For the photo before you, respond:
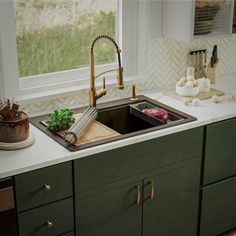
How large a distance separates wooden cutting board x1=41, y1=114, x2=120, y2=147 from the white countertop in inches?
3.4

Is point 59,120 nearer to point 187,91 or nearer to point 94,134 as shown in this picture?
point 94,134

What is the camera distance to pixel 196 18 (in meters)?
3.16

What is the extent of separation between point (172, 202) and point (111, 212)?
0.44m

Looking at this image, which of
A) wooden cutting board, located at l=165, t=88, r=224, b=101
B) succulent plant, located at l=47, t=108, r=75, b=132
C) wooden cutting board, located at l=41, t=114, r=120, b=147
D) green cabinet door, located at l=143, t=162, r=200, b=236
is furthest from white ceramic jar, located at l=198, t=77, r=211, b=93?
succulent plant, located at l=47, t=108, r=75, b=132

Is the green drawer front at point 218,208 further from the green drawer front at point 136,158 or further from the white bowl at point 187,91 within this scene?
the white bowl at point 187,91

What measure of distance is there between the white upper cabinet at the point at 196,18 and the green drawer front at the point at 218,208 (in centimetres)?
93

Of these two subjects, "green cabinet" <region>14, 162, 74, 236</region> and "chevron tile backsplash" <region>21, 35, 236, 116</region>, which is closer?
"green cabinet" <region>14, 162, 74, 236</region>

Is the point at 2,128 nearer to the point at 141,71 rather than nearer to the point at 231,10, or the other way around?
the point at 141,71

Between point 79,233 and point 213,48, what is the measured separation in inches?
69.1

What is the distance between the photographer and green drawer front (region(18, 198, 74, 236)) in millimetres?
2436

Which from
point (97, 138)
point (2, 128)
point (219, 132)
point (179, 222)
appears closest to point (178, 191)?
point (179, 222)

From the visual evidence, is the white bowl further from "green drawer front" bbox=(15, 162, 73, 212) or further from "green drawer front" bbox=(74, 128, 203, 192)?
"green drawer front" bbox=(15, 162, 73, 212)

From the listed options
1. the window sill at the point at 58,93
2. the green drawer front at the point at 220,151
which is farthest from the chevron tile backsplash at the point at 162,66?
the green drawer front at the point at 220,151

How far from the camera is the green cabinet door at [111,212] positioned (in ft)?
8.59
